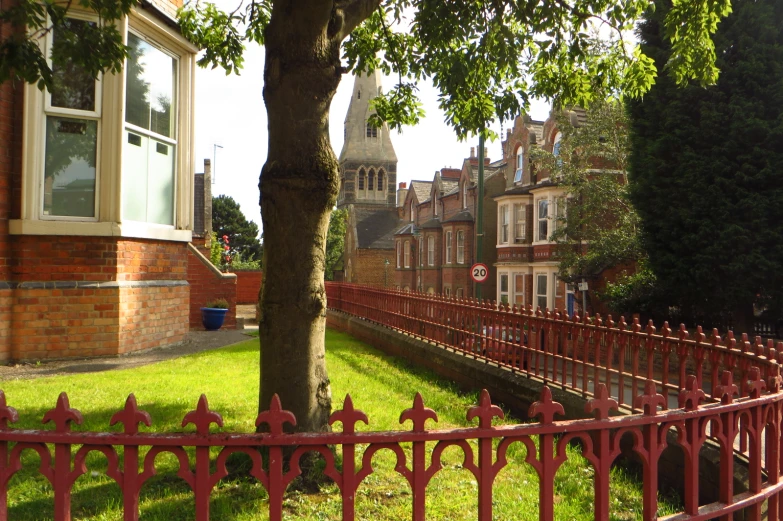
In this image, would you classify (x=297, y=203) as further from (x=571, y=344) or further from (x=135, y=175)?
(x=135, y=175)

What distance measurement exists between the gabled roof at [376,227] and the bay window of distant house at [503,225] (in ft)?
76.6

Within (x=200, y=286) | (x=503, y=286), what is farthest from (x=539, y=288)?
(x=200, y=286)

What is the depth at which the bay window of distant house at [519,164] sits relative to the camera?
33188 millimetres

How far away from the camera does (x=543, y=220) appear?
29453 mm

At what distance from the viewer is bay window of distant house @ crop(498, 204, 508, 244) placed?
32281 mm

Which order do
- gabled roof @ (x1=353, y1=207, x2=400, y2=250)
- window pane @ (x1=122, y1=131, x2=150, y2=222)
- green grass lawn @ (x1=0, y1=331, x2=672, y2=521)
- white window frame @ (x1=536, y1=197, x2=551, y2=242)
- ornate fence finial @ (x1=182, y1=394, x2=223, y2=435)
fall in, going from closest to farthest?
ornate fence finial @ (x1=182, y1=394, x2=223, y2=435)
green grass lawn @ (x1=0, y1=331, x2=672, y2=521)
window pane @ (x1=122, y1=131, x2=150, y2=222)
white window frame @ (x1=536, y1=197, x2=551, y2=242)
gabled roof @ (x1=353, y1=207, x2=400, y2=250)

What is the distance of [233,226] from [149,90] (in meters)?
66.6

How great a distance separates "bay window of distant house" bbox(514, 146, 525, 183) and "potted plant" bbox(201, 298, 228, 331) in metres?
21.4

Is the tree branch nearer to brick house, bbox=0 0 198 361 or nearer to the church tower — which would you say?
brick house, bbox=0 0 198 361

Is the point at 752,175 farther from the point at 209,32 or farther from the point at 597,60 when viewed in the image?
the point at 209,32

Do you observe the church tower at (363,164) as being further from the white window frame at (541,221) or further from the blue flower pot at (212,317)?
the blue flower pot at (212,317)

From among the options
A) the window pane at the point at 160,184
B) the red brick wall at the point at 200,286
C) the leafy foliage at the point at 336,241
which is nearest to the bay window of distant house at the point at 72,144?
the window pane at the point at 160,184

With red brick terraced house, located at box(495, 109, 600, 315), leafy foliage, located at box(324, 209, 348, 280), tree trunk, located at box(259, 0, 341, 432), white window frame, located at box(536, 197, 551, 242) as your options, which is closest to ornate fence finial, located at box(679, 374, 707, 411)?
tree trunk, located at box(259, 0, 341, 432)

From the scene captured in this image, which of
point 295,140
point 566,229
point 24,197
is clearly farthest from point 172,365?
point 566,229
